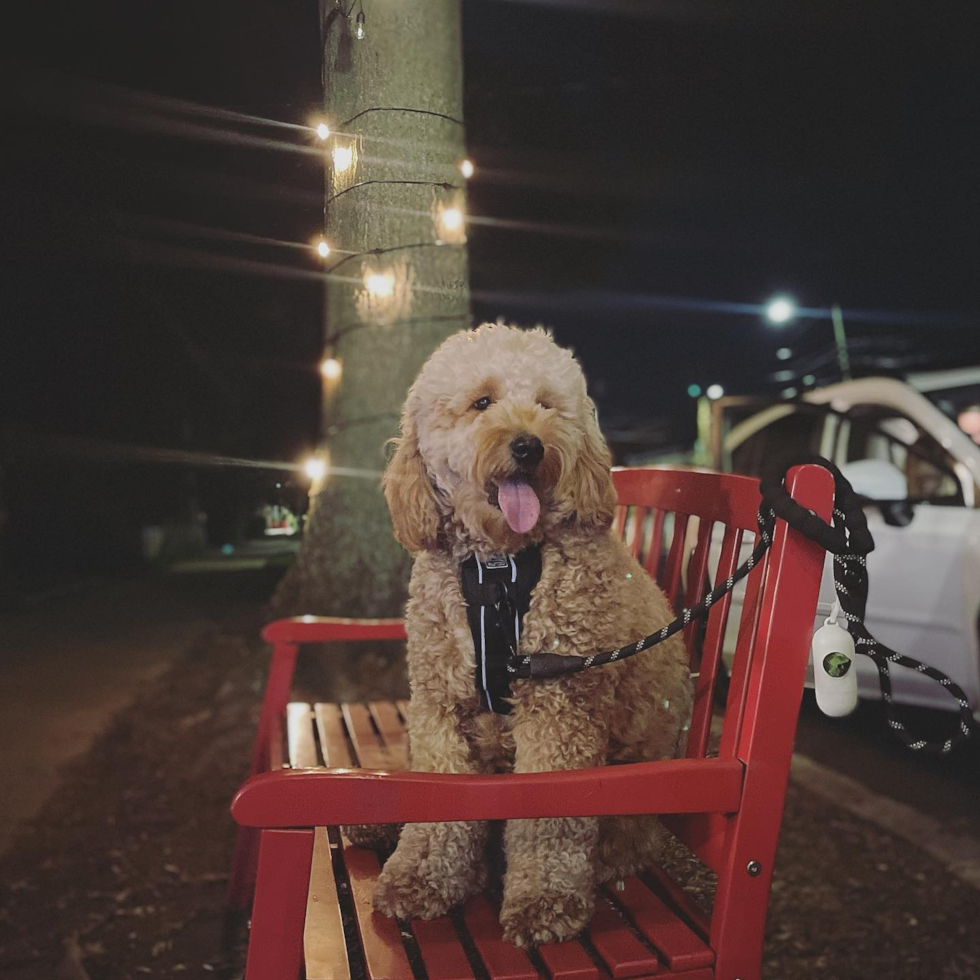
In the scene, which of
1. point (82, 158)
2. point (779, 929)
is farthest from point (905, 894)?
point (82, 158)

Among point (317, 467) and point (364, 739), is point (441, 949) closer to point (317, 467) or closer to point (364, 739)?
point (364, 739)

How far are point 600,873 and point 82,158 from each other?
13.6 feet

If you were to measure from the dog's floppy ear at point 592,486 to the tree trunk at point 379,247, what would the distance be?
790mm

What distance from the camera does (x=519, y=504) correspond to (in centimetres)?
154

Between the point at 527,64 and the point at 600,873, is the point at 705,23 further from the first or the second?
the point at 600,873

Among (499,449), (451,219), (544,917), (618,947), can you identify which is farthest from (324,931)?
(451,219)

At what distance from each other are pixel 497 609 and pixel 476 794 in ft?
1.37

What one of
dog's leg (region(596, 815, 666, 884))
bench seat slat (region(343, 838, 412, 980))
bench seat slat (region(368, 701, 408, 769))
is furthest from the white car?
bench seat slat (region(343, 838, 412, 980))

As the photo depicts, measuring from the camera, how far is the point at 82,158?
3.94 metres

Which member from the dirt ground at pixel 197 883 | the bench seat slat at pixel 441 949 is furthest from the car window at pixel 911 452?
the bench seat slat at pixel 441 949

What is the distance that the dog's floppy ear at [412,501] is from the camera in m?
1.65

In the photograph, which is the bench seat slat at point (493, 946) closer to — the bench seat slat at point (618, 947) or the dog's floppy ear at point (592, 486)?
the bench seat slat at point (618, 947)

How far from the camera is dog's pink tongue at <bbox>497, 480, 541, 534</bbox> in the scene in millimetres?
1522

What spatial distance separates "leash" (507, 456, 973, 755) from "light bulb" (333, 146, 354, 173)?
117cm
